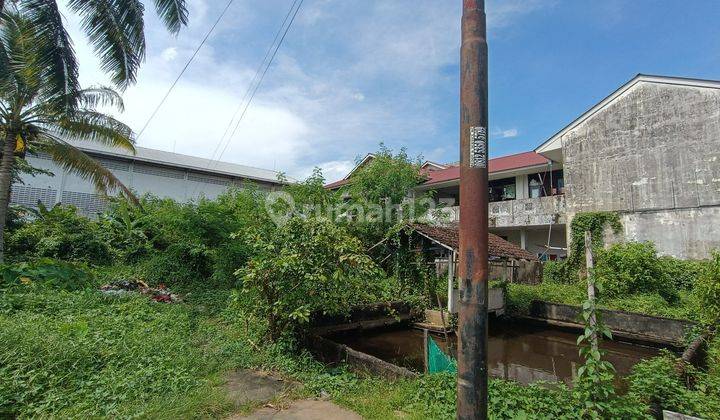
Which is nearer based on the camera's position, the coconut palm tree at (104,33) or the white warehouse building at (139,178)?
the coconut palm tree at (104,33)

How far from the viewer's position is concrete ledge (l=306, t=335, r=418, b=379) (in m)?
5.68

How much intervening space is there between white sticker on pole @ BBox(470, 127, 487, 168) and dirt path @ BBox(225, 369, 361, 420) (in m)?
3.55

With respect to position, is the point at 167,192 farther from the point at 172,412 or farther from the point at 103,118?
the point at 172,412

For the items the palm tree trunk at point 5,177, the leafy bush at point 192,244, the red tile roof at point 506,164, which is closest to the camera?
the palm tree trunk at point 5,177

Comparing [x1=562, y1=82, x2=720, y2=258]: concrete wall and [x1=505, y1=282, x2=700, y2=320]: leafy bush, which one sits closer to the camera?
[x1=505, y1=282, x2=700, y2=320]: leafy bush

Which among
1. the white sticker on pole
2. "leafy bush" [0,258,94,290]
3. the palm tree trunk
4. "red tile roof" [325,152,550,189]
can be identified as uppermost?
"red tile roof" [325,152,550,189]

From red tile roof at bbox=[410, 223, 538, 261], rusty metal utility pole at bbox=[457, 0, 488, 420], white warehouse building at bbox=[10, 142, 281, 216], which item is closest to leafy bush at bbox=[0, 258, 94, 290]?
white warehouse building at bbox=[10, 142, 281, 216]

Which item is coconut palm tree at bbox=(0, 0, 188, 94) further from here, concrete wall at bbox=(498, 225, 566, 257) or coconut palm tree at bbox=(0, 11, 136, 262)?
concrete wall at bbox=(498, 225, 566, 257)

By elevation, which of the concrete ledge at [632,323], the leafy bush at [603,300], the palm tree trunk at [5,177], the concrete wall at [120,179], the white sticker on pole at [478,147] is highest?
the concrete wall at [120,179]

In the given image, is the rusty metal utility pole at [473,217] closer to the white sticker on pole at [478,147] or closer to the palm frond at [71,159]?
the white sticker on pole at [478,147]

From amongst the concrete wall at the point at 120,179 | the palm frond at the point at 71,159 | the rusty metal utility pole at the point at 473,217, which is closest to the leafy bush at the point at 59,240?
the concrete wall at the point at 120,179

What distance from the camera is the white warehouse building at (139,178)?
19.3 m

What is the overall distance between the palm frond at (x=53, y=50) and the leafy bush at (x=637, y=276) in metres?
17.4

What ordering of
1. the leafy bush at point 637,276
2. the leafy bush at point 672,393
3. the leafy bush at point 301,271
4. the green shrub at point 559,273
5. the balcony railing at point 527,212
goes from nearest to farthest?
the leafy bush at point 672,393
the leafy bush at point 301,271
the leafy bush at point 637,276
the green shrub at point 559,273
the balcony railing at point 527,212
